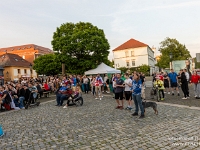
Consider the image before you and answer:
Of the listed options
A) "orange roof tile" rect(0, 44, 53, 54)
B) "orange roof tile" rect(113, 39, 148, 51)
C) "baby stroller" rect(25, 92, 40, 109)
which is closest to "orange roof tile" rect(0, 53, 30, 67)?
"orange roof tile" rect(0, 44, 53, 54)

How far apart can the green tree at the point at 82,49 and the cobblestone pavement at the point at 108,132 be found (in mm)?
25263

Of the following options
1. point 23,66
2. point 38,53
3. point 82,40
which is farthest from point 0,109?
point 38,53

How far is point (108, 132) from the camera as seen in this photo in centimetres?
656

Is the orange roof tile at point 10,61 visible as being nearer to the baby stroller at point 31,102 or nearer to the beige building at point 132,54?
the beige building at point 132,54

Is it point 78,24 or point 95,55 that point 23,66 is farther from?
point 95,55

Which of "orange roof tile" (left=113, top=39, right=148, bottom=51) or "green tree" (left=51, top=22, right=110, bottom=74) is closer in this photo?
"green tree" (left=51, top=22, right=110, bottom=74)

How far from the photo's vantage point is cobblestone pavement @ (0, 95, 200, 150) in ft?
17.8

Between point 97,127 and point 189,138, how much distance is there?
295cm

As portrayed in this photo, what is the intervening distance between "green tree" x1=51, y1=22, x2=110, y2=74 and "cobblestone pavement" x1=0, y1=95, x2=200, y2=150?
25263mm

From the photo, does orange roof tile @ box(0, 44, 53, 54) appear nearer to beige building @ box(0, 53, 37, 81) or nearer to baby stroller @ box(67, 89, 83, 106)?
beige building @ box(0, 53, 37, 81)

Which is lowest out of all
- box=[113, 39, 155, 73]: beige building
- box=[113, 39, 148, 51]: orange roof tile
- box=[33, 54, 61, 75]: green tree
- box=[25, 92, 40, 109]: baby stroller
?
box=[25, 92, 40, 109]: baby stroller

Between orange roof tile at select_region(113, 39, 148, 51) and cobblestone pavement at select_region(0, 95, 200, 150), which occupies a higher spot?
orange roof tile at select_region(113, 39, 148, 51)

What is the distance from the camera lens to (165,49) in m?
53.3

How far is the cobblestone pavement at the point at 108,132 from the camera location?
541cm
